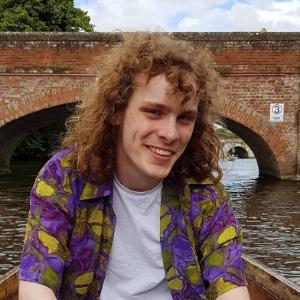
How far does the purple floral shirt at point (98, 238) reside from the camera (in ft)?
5.58

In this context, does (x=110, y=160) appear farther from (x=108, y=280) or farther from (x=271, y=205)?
(x=271, y=205)

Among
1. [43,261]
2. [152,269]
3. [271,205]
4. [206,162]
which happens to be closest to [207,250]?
[152,269]

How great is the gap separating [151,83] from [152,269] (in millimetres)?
633

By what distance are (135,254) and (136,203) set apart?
0.57ft

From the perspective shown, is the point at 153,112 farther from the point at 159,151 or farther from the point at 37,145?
the point at 37,145

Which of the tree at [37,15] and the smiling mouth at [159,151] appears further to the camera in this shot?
the tree at [37,15]

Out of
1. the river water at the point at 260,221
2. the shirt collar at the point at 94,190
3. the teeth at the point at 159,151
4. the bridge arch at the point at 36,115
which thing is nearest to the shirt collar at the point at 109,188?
the shirt collar at the point at 94,190

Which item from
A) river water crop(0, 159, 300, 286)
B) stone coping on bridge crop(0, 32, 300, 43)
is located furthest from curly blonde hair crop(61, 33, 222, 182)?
stone coping on bridge crop(0, 32, 300, 43)

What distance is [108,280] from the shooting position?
1807mm

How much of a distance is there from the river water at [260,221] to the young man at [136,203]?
1.71m

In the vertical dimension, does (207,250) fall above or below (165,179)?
below

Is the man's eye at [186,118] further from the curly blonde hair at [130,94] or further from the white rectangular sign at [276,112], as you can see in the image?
the white rectangular sign at [276,112]

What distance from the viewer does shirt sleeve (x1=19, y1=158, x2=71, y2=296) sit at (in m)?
1.67

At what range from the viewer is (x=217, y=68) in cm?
1359
